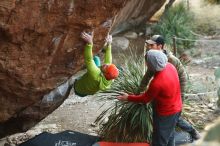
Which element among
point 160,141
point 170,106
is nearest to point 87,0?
point 170,106

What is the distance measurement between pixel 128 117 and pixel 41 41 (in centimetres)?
227

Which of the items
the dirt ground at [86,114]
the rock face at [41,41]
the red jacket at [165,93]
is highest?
the rock face at [41,41]

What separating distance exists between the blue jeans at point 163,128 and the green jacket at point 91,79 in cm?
76

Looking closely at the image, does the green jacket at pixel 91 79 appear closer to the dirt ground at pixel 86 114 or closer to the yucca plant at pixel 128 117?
the yucca plant at pixel 128 117

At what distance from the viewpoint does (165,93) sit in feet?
16.3

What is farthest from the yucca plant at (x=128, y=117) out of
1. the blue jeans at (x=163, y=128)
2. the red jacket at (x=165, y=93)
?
the red jacket at (x=165, y=93)

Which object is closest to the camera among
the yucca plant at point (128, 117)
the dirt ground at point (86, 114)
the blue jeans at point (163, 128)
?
the blue jeans at point (163, 128)

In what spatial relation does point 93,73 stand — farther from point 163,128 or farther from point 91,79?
point 163,128

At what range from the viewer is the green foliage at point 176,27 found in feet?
44.9

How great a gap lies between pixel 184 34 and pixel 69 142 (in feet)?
29.0

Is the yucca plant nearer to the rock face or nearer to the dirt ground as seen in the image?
the dirt ground

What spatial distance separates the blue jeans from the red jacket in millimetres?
85

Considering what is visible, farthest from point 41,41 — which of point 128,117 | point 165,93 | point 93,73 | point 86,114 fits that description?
point 86,114

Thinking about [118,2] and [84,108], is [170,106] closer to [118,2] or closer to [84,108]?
[118,2]
